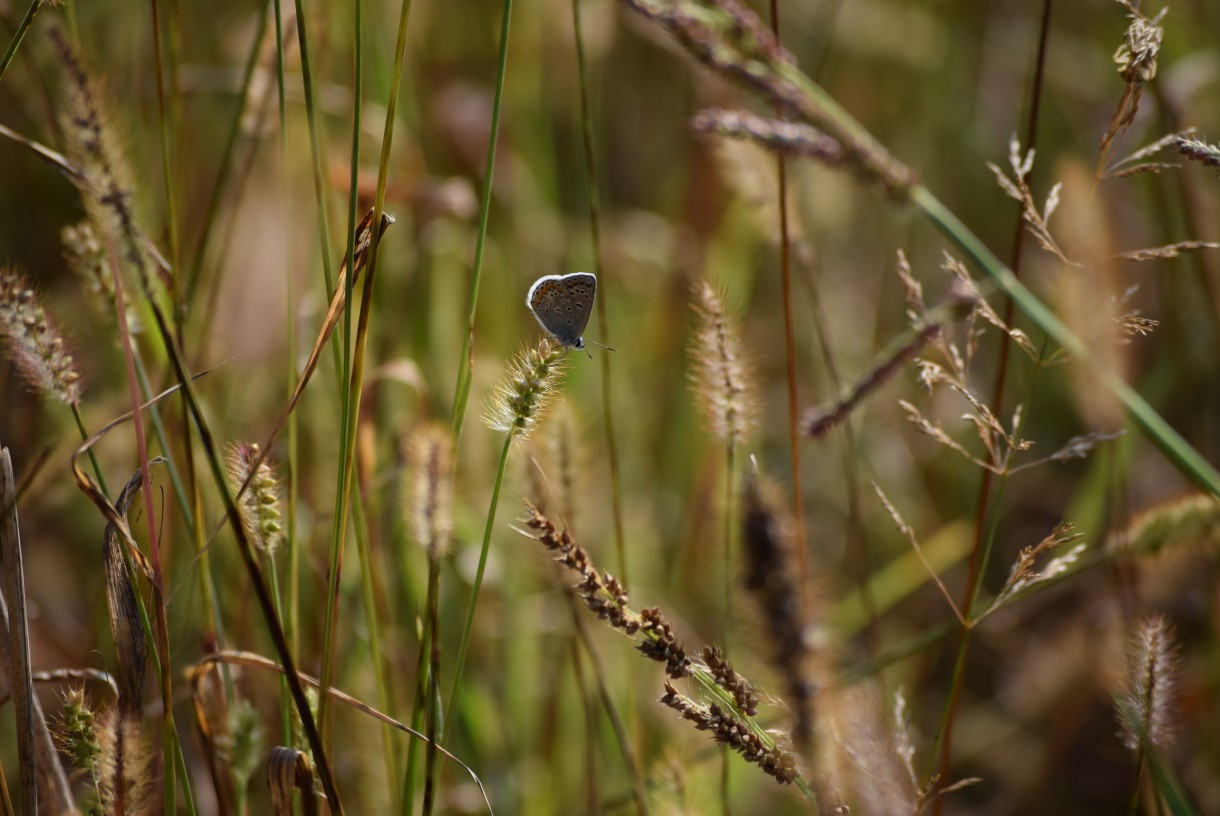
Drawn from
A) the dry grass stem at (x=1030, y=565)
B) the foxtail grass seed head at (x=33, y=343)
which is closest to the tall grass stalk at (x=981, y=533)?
the dry grass stem at (x=1030, y=565)

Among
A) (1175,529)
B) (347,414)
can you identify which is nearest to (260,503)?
(347,414)

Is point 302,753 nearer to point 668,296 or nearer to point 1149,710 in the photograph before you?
point 1149,710

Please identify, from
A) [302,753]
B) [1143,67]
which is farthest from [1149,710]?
[302,753]

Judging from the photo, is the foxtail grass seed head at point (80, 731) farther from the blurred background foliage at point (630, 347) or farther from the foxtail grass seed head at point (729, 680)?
the foxtail grass seed head at point (729, 680)

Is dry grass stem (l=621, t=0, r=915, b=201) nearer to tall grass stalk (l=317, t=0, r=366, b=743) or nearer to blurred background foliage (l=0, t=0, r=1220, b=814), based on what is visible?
tall grass stalk (l=317, t=0, r=366, b=743)

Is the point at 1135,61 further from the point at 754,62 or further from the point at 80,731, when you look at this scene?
the point at 80,731

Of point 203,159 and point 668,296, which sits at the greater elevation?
point 203,159
